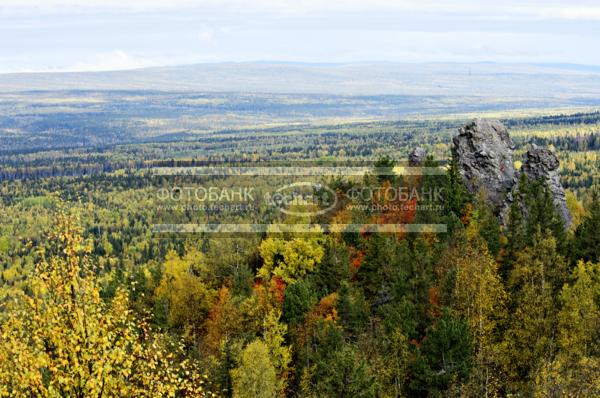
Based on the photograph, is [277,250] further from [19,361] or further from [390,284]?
[19,361]

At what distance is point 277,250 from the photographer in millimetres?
92500

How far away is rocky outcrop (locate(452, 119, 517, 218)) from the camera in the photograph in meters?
103

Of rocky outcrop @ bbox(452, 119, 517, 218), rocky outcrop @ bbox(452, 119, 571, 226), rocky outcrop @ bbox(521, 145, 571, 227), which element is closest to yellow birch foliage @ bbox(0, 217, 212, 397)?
rocky outcrop @ bbox(452, 119, 517, 218)

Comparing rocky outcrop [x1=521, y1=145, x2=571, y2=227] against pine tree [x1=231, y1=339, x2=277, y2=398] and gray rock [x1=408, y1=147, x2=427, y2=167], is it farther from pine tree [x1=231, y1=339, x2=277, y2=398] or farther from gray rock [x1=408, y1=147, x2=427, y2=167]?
pine tree [x1=231, y1=339, x2=277, y2=398]

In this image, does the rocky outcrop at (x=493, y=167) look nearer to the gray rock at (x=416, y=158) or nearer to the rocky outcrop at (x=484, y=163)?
the rocky outcrop at (x=484, y=163)

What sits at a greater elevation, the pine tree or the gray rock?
the gray rock

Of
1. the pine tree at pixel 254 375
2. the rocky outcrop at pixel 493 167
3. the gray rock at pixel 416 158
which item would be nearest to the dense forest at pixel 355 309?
the pine tree at pixel 254 375

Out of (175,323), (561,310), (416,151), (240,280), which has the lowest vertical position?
(175,323)

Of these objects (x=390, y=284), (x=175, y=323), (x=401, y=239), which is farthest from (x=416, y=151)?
(x=175, y=323)

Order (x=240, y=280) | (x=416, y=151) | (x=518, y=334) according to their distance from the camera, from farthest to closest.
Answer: (x=416, y=151) < (x=240, y=280) < (x=518, y=334)

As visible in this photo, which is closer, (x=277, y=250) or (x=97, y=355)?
(x=97, y=355)

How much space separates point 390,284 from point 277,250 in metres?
20.1

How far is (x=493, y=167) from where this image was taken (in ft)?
339

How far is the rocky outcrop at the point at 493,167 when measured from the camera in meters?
103
